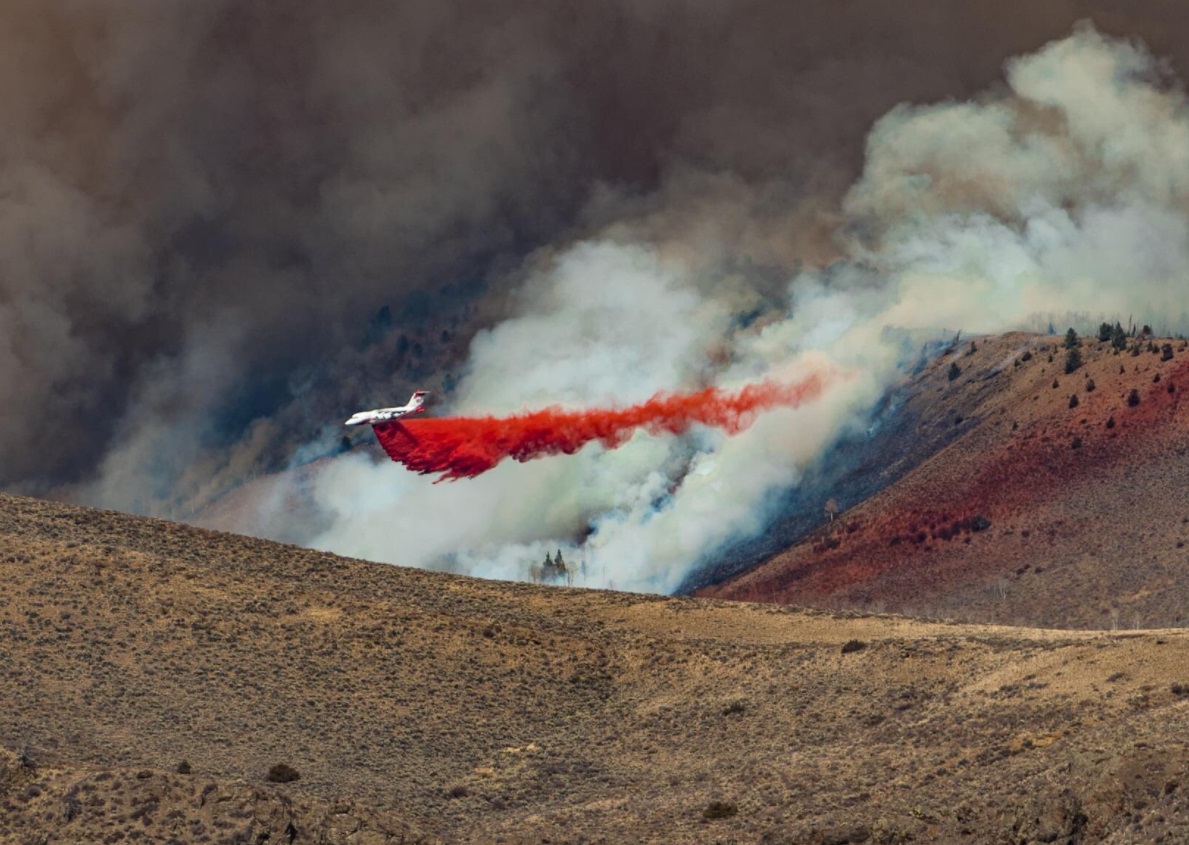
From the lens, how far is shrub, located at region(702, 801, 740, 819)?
89.3 metres

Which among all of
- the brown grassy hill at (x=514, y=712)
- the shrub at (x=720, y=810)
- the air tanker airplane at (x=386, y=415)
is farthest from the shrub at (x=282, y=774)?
the air tanker airplane at (x=386, y=415)

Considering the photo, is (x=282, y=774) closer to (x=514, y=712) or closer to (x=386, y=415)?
(x=514, y=712)

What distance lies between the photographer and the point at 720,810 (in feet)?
295

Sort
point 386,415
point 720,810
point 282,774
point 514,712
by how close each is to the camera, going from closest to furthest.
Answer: point 720,810
point 282,774
point 514,712
point 386,415

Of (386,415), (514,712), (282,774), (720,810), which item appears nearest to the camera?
(720,810)

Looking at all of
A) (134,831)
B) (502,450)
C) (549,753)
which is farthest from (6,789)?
(502,450)

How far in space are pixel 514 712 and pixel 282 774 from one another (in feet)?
71.7

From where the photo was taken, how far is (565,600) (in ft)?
494

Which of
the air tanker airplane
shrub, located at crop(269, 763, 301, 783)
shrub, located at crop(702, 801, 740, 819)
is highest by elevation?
the air tanker airplane

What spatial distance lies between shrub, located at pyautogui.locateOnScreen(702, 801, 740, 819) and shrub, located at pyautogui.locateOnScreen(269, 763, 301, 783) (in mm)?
22499

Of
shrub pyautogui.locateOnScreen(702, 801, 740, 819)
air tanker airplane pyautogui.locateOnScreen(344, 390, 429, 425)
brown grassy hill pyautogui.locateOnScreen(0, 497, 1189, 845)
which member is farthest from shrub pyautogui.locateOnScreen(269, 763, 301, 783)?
air tanker airplane pyautogui.locateOnScreen(344, 390, 429, 425)

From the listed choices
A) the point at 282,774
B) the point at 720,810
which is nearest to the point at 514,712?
the point at 282,774

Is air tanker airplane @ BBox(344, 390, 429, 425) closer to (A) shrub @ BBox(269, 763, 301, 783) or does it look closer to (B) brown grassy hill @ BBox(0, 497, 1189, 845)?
(B) brown grassy hill @ BBox(0, 497, 1189, 845)

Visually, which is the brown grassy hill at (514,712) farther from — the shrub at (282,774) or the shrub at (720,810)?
the shrub at (282,774)
